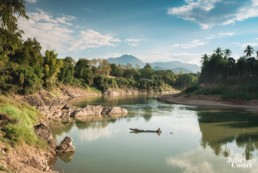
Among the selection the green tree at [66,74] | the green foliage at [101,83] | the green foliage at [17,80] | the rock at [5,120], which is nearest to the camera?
the rock at [5,120]

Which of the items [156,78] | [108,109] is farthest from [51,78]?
[156,78]

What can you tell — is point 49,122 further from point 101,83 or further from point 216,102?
point 101,83

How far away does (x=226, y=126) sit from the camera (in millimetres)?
49531

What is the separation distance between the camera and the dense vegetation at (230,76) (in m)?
96.2

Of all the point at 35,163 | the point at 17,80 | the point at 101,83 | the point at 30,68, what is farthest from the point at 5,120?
the point at 101,83

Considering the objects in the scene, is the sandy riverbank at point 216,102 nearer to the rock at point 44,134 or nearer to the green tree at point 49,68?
the green tree at point 49,68

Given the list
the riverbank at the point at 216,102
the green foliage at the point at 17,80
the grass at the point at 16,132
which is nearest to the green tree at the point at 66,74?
the green foliage at the point at 17,80

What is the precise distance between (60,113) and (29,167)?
105ft

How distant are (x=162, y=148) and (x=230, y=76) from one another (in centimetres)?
10666

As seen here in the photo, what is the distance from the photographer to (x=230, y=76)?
130 metres

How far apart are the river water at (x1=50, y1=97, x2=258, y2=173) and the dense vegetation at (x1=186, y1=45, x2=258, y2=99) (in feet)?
158

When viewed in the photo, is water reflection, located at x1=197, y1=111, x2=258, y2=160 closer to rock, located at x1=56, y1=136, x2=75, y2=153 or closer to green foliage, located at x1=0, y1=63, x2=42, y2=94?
rock, located at x1=56, y1=136, x2=75, y2=153

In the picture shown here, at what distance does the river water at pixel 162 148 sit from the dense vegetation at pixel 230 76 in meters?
48.0

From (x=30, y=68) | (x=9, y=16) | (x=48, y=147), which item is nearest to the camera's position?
(x=9, y=16)
